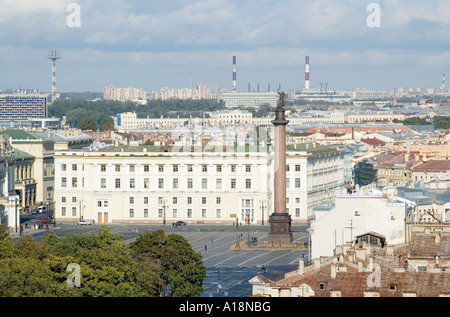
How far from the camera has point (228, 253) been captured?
2653 inches

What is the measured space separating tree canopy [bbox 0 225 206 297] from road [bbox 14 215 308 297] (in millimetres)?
2552

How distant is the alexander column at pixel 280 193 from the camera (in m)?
→ 71.3

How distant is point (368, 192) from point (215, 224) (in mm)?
37387

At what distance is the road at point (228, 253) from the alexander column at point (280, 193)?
62.8 inches

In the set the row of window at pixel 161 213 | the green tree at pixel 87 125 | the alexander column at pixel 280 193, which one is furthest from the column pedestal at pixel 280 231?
the green tree at pixel 87 125

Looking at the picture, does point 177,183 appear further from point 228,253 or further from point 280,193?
point 228,253

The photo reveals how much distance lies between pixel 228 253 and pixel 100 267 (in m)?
27.6

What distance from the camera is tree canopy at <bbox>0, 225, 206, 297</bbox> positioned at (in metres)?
36.7

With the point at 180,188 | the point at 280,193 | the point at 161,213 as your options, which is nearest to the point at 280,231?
the point at 280,193

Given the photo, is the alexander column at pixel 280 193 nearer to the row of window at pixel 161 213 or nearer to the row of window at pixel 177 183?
the row of window at pixel 177 183
